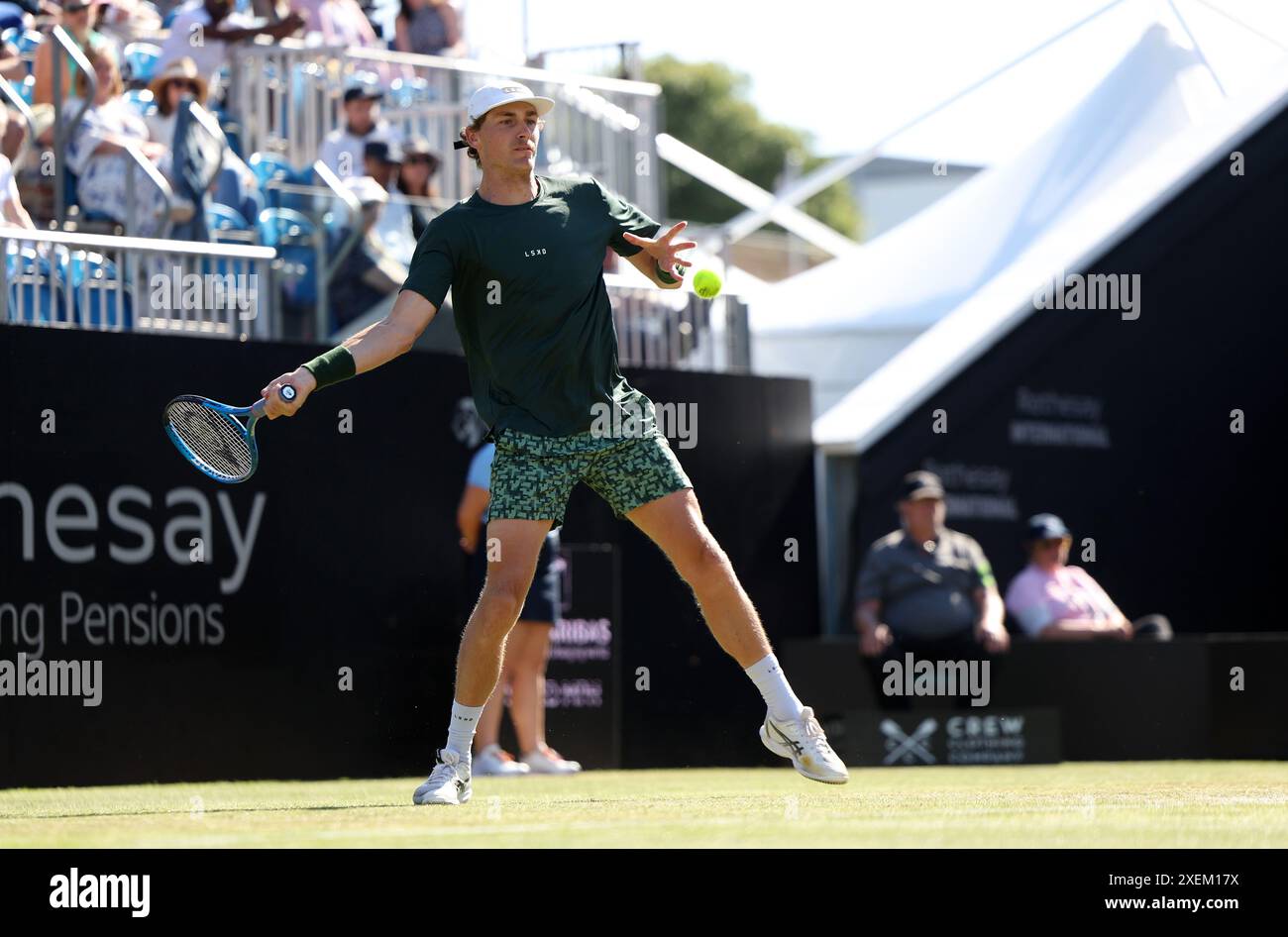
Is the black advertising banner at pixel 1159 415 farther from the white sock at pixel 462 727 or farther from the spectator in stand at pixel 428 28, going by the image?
the white sock at pixel 462 727

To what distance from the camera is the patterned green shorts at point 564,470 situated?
757 centimetres

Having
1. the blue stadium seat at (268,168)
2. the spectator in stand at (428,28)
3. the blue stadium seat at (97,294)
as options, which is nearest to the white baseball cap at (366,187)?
the blue stadium seat at (268,168)

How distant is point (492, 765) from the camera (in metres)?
10.9

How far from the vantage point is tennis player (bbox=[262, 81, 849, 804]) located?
7547 millimetres

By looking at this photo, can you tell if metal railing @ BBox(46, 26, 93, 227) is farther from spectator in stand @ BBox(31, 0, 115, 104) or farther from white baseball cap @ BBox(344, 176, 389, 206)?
white baseball cap @ BBox(344, 176, 389, 206)

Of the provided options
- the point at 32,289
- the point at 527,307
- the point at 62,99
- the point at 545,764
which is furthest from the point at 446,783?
the point at 62,99

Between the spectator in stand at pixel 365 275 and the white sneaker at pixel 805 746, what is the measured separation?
4940mm

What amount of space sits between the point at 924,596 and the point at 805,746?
18.4 feet

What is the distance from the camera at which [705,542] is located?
764cm

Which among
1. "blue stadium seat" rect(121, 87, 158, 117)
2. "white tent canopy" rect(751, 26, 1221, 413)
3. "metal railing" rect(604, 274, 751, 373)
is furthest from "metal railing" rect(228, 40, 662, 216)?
"white tent canopy" rect(751, 26, 1221, 413)

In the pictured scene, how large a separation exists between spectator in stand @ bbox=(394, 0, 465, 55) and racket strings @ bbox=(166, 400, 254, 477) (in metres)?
9.11

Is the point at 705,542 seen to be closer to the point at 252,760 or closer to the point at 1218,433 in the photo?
the point at 252,760
